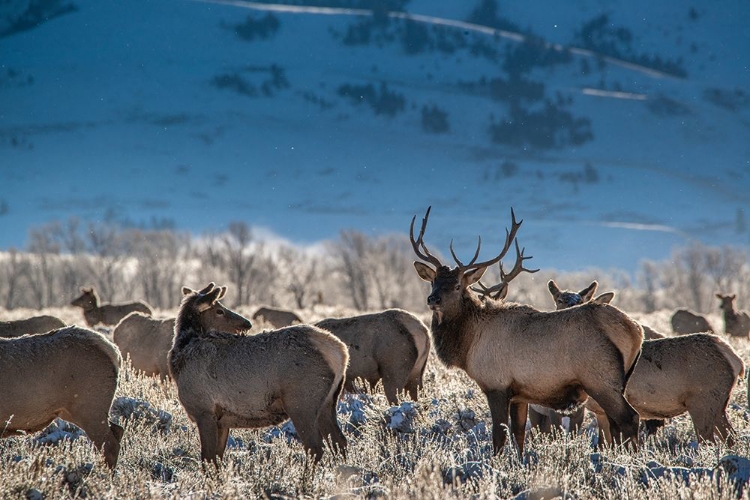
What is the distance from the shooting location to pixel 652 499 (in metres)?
5.51

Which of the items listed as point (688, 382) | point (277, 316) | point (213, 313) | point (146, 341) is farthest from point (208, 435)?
point (277, 316)

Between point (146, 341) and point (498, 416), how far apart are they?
9233mm

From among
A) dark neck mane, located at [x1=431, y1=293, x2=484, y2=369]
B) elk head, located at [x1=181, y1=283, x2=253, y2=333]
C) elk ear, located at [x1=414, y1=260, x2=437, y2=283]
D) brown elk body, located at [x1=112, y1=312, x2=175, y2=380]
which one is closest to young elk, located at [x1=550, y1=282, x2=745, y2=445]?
dark neck mane, located at [x1=431, y1=293, x2=484, y2=369]

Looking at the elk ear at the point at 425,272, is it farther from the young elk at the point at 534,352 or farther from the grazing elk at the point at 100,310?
the grazing elk at the point at 100,310

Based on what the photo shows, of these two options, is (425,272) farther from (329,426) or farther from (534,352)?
(329,426)

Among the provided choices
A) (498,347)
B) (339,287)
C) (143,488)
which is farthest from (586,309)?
(339,287)

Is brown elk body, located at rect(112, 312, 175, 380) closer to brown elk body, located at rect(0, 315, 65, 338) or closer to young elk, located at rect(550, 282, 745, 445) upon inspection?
brown elk body, located at rect(0, 315, 65, 338)

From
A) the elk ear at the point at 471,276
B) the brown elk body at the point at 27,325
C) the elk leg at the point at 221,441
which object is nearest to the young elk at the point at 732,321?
the elk ear at the point at 471,276

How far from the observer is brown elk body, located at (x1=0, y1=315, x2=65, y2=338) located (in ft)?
48.1

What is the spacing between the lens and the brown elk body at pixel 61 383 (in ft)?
25.4

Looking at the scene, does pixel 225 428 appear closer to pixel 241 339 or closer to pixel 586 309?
pixel 241 339

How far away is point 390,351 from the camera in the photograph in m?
12.1

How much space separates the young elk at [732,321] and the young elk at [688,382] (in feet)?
59.9

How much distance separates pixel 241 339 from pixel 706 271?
287ft
